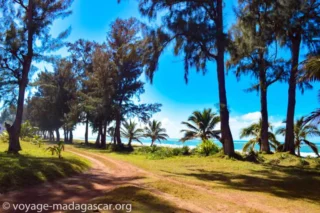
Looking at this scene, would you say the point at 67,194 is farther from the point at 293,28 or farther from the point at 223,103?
the point at 293,28

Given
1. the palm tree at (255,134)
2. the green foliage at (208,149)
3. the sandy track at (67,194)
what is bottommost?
the sandy track at (67,194)

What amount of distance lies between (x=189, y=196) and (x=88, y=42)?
36815 mm

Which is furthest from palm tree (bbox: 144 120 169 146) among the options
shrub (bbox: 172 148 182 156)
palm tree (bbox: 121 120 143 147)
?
shrub (bbox: 172 148 182 156)

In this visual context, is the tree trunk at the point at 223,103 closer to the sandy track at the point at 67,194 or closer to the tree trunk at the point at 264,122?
the tree trunk at the point at 264,122

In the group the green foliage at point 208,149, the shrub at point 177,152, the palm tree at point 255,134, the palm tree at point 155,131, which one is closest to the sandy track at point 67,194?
the green foliage at point 208,149

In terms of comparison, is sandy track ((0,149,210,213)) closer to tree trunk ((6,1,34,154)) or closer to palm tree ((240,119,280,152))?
tree trunk ((6,1,34,154))

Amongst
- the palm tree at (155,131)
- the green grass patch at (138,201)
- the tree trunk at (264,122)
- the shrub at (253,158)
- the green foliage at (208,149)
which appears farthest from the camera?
the palm tree at (155,131)

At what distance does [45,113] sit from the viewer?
46.4 meters

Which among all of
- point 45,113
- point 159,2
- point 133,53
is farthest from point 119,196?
point 45,113

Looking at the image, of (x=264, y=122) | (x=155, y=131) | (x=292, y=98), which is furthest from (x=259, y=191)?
(x=155, y=131)

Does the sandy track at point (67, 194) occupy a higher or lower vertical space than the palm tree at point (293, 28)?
lower

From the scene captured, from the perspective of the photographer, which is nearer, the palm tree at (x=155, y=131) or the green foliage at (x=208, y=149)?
the green foliage at (x=208, y=149)

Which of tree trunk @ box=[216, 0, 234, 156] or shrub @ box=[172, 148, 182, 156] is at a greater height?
tree trunk @ box=[216, 0, 234, 156]

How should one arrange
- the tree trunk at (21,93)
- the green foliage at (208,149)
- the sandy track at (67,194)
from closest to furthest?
1. the sandy track at (67,194)
2. the tree trunk at (21,93)
3. the green foliage at (208,149)
